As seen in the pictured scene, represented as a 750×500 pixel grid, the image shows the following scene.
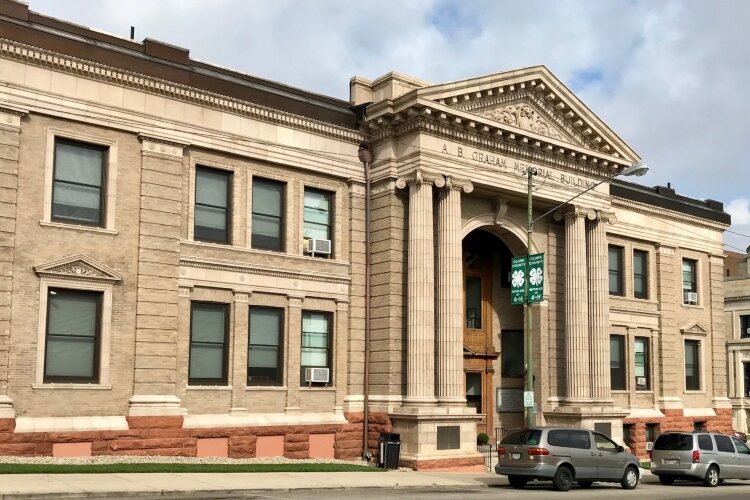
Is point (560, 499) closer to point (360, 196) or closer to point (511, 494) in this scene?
point (511, 494)

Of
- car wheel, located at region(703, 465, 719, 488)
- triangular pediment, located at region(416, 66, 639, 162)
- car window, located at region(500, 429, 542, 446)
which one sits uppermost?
triangular pediment, located at region(416, 66, 639, 162)

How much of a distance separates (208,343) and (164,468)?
5.23 metres

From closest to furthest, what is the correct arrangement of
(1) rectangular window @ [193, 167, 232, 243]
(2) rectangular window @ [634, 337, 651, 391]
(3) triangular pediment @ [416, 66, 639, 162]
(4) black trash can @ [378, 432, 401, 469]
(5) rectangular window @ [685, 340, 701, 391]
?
(1) rectangular window @ [193, 167, 232, 243], (4) black trash can @ [378, 432, 401, 469], (3) triangular pediment @ [416, 66, 639, 162], (2) rectangular window @ [634, 337, 651, 391], (5) rectangular window @ [685, 340, 701, 391]

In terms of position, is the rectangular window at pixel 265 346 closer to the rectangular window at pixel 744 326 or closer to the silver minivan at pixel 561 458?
the silver minivan at pixel 561 458

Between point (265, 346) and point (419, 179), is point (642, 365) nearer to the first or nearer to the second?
point (419, 179)

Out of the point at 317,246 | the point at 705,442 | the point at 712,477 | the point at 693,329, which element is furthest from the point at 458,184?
the point at 693,329

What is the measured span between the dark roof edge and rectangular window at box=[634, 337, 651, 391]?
654cm

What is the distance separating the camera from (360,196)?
30.8 metres

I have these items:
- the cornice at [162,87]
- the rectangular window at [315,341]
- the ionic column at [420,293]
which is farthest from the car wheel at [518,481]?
the cornice at [162,87]

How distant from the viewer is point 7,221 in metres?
23.2

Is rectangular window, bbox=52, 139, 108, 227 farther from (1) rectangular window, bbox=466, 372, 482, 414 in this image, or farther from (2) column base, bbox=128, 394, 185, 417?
(1) rectangular window, bbox=466, 372, 482, 414

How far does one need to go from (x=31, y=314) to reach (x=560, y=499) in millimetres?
14054

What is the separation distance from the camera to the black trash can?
27500 mm

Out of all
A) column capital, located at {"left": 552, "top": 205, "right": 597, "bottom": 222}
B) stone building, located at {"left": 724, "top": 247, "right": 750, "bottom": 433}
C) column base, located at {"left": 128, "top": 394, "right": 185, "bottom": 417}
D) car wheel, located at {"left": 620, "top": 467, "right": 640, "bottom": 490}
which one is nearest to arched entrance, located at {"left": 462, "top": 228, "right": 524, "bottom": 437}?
column capital, located at {"left": 552, "top": 205, "right": 597, "bottom": 222}
